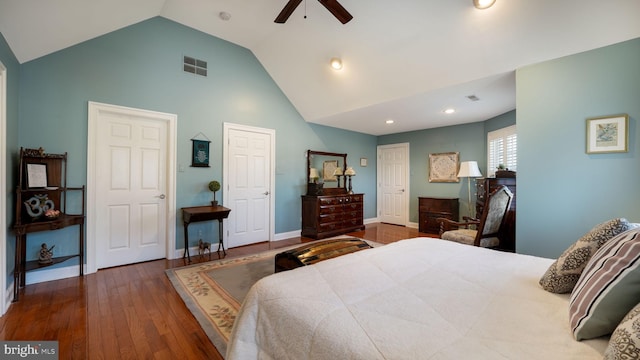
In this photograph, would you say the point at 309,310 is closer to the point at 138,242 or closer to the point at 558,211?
the point at 558,211

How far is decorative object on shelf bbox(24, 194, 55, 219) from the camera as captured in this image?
2.54m

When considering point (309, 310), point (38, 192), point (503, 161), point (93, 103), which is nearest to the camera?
point (309, 310)

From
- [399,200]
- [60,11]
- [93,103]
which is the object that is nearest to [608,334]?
[60,11]

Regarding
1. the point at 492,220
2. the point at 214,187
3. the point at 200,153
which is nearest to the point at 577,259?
the point at 492,220

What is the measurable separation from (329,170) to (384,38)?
9.88 ft

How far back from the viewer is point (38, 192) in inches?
106

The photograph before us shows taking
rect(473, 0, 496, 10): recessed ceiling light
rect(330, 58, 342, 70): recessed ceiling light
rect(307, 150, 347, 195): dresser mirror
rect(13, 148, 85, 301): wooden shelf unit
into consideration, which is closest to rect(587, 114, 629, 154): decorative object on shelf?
rect(473, 0, 496, 10): recessed ceiling light

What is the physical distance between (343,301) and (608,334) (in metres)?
0.86

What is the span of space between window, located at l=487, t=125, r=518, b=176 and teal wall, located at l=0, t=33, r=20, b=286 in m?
6.12

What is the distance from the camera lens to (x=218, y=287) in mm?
2701

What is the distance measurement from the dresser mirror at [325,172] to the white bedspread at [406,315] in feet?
11.8

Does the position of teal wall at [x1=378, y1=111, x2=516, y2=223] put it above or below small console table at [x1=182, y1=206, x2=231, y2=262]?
above

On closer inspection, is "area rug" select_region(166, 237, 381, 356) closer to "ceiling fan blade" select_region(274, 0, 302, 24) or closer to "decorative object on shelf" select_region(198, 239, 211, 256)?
"decorative object on shelf" select_region(198, 239, 211, 256)

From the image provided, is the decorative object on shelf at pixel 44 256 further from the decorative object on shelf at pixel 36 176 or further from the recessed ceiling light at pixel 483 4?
the recessed ceiling light at pixel 483 4
